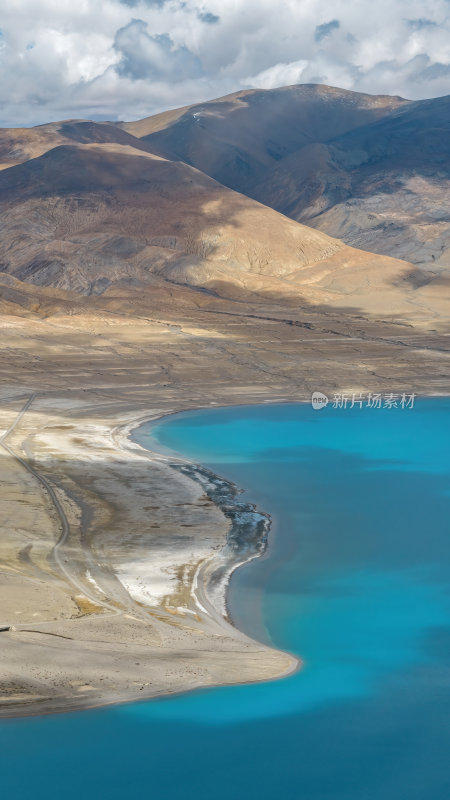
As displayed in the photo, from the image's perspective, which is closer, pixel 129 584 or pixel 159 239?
pixel 129 584

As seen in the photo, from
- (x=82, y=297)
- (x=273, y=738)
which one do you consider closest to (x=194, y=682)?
(x=273, y=738)

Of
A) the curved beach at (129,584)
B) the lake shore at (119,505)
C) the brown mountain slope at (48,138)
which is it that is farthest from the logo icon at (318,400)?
the brown mountain slope at (48,138)

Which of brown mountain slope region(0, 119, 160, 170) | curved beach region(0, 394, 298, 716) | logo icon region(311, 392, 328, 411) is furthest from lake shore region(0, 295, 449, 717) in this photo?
brown mountain slope region(0, 119, 160, 170)

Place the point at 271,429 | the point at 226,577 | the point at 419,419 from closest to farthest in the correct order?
the point at 226,577, the point at 271,429, the point at 419,419

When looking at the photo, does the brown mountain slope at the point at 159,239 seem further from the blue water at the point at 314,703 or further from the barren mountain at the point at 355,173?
the blue water at the point at 314,703

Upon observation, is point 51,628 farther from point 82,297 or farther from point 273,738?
point 82,297

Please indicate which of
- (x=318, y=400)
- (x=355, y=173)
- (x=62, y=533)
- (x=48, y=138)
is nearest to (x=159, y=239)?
(x=318, y=400)

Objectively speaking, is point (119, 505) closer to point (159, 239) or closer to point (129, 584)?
point (129, 584)
